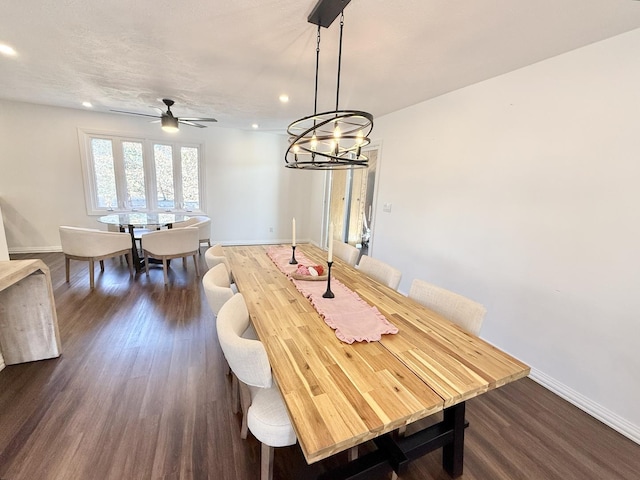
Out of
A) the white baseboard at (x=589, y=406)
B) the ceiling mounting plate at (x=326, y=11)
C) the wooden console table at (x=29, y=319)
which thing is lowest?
the white baseboard at (x=589, y=406)

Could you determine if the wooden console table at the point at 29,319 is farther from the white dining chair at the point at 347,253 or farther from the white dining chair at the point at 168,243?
the white dining chair at the point at 347,253

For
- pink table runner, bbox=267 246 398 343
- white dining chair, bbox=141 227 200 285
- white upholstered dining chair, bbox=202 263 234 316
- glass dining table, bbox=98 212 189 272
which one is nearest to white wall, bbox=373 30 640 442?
pink table runner, bbox=267 246 398 343

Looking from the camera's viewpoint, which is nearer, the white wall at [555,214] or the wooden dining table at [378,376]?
the wooden dining table at [378,376]

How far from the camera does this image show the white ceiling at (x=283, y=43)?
154cm

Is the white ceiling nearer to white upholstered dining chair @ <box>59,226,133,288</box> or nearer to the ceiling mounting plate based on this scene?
the ceiling mounting plate

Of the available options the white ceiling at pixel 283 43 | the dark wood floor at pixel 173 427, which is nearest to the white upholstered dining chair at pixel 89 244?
the dark wood floor at pixel 173 427

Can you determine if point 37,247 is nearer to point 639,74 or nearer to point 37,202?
point 37,202

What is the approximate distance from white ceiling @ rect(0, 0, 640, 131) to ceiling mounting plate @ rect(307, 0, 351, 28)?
42mm

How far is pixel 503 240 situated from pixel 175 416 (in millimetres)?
2803

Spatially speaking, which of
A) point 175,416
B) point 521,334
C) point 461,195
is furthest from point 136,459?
point 461,195

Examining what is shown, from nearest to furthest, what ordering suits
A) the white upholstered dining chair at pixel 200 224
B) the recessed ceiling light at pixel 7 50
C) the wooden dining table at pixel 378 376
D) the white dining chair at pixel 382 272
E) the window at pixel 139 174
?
the wooden dining table at pixel 378 376, the white dining chair at pixel 382 272, the recessed ceiling light at pixel 7 50, the white upholstered dining chair at pixel 200 224, the window at pixel 139 174

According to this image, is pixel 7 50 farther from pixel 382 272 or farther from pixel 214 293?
pixel 382 272

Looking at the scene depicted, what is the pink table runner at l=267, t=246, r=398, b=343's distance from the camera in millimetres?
1279

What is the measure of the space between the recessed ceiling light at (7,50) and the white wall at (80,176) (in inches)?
102
